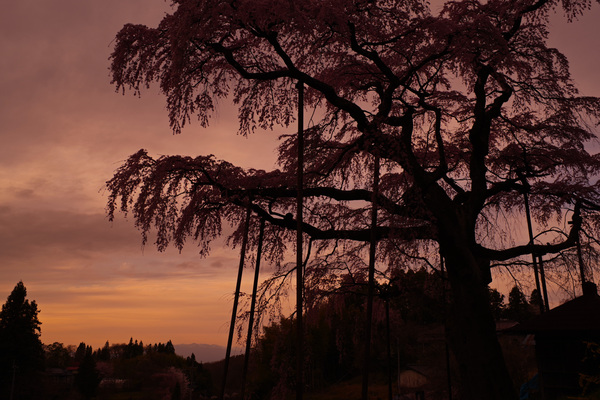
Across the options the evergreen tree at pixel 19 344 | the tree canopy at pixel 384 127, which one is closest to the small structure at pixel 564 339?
the tree canopy at pixel 384 127

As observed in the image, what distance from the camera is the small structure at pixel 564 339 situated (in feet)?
45.7

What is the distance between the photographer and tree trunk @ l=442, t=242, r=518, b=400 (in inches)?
466

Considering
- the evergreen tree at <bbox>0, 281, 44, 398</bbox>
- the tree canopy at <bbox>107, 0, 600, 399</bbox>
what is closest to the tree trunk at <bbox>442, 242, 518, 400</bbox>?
the tree canopy at <bbox>107, 0, 600, 399</bbox>

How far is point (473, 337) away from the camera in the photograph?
1232cm

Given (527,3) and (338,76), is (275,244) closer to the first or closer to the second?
(338,76)

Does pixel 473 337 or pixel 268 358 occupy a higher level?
pixel 473 337

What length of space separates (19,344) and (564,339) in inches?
2072

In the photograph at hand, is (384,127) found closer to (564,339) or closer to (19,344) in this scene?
(564,339)

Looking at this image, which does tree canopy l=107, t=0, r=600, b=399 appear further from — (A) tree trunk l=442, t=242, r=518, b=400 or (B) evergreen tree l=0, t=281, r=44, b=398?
(B) evergreen tree l=0, t=281, r=44, b=398

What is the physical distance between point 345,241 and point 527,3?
9.36m

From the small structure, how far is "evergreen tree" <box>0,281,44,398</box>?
159 ft

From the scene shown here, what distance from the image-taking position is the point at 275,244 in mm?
16625

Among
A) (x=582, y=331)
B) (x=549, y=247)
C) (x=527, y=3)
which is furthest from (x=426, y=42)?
(x=582, y=331)

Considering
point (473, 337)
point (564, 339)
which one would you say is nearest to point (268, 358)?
point (564, 339)
